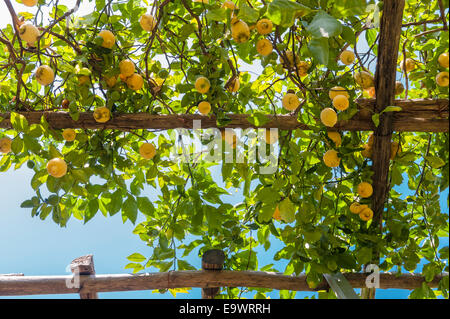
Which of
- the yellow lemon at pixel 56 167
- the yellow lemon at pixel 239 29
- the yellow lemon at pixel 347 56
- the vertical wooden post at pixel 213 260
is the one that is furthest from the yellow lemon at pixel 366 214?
the yellow lemon at pixel 56 167

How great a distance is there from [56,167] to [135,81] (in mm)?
405

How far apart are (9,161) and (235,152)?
87 centimetres

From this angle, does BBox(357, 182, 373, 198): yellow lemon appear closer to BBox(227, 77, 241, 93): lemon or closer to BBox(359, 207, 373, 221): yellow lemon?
BBox(359, 207, 373, 221): yellow lemon

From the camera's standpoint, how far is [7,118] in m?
1.42

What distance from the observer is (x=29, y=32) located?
4.07 feet

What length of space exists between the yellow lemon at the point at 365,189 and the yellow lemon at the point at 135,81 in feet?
2.86

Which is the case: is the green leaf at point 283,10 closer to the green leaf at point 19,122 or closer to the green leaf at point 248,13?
the green leaf at point 248,13

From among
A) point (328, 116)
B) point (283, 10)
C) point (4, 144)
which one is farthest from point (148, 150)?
point (283, 10)

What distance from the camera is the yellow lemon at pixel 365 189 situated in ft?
4.69

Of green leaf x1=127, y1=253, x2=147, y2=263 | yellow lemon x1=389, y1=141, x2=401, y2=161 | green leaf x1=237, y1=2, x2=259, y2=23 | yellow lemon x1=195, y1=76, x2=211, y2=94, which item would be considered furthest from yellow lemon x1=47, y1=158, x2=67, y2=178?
yellow lemon x1=389, y1=141, x2=401, y2=161

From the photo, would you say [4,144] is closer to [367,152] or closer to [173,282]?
[173,282]

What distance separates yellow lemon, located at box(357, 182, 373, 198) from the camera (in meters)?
1.43

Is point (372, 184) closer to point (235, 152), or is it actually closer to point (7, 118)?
point (235, 152)
